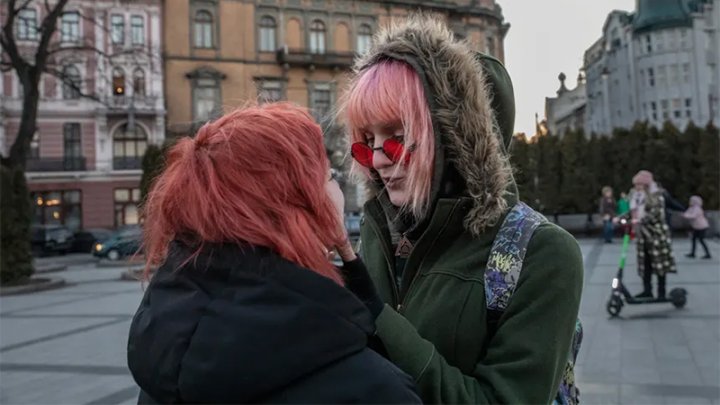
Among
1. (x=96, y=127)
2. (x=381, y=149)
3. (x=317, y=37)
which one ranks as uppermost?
(x=317, y=37)

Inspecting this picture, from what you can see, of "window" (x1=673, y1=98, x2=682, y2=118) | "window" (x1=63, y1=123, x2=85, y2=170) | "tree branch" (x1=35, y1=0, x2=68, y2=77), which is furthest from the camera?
"window" (x1=673, y1=98, x2=682, y2=118)

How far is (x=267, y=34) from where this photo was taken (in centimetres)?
4197

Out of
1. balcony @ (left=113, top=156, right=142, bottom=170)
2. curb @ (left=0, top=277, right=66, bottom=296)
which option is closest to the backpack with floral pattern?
curb @ (left=0, top=277, right=66, bottom=296)

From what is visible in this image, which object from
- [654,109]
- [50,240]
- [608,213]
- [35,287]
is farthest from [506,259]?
[654,109]

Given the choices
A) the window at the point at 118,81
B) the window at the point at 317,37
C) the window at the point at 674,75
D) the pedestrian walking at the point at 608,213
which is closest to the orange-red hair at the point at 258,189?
the pedestrian walking at the point at 608,213

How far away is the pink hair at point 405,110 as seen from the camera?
153cm

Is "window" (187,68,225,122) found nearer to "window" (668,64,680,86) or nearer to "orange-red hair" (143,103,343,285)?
"window" (668,64,680,86)

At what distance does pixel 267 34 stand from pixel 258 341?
4280cm

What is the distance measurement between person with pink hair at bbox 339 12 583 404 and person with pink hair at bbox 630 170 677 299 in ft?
26.4

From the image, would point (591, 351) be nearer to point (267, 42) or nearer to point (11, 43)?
point (11, 43)

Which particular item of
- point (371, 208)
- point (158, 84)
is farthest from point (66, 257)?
point (371, 208)

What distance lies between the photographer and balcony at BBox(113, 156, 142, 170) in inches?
1526

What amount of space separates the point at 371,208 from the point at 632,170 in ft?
91.0

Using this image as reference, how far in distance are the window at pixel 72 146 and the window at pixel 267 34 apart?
1257 cm
